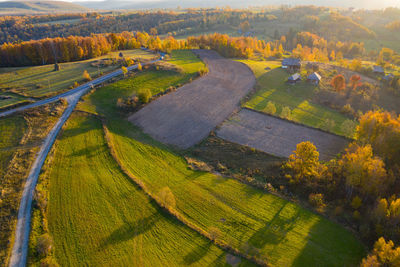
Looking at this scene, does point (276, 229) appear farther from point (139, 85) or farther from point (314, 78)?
point (314, 78)

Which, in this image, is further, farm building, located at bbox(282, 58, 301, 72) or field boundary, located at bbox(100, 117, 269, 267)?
farm building, located at bbox(282, 58, 301, 72)

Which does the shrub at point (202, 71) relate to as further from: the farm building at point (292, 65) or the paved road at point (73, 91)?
the farm building at point (292, 65)

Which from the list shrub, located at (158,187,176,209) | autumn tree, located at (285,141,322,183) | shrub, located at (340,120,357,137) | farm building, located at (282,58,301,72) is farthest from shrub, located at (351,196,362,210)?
farm building, located at (282,58,301,72)

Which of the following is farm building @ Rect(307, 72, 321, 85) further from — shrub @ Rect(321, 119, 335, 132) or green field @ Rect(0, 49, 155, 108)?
green field @ Rect(0, 49, 155, 108)

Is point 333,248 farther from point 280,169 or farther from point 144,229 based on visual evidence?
point 144,229

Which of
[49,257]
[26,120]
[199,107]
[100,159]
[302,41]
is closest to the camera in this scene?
[49,257]

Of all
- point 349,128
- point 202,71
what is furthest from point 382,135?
point 202,71

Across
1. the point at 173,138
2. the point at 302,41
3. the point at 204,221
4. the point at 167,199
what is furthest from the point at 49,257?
the point at 302,41
